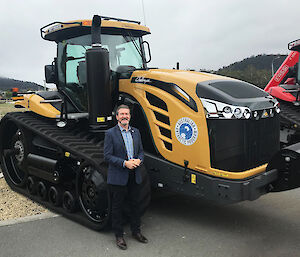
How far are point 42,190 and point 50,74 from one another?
2.00m

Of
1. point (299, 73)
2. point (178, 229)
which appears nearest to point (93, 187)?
point (178, 229)

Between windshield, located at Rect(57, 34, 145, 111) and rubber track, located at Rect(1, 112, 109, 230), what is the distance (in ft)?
1.59

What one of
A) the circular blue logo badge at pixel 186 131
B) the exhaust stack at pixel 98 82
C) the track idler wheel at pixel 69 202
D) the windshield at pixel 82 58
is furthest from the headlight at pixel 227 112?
the track idler wheel at pixel 69 202

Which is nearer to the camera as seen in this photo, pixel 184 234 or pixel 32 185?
pixel 184 234

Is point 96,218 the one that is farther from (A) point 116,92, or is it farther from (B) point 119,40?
(B) point 119,40

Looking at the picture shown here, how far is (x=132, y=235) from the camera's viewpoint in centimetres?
443

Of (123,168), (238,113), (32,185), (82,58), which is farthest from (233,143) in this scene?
(32,185)

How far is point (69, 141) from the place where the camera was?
17.1ft

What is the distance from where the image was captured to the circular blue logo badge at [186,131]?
4279mm

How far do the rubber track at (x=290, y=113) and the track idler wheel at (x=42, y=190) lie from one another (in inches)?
216

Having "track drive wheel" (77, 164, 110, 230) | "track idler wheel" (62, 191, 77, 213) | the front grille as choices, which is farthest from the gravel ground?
the front grille

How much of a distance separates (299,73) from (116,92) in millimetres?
5672

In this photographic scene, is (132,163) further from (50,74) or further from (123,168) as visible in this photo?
(50,74)

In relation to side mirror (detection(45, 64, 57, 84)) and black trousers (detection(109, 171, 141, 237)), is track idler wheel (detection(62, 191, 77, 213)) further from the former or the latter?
side mirror (detection(45, 64, 57, 84))
